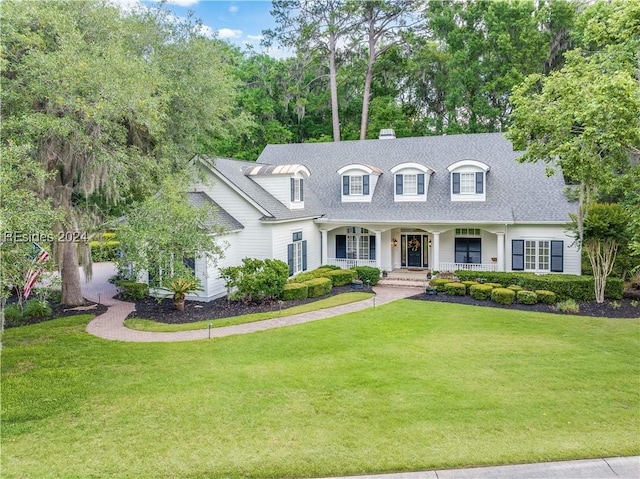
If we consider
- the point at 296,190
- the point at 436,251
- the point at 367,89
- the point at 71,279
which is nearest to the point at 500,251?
A: the point at 436,251

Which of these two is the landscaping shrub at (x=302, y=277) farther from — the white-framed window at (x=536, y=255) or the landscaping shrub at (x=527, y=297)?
the white-framed window at (x=536, y=255)

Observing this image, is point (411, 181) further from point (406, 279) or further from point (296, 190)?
point (296, 190)

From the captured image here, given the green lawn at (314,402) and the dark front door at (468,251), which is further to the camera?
the dark front door at (468,251)

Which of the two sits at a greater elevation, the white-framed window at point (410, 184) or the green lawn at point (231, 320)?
the white-framed window at point (410, 184)

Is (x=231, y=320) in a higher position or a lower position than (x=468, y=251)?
lower

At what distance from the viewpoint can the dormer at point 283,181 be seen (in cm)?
1962

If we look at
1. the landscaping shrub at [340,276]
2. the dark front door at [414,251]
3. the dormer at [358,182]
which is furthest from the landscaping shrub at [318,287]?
the dark front door at [414,251]

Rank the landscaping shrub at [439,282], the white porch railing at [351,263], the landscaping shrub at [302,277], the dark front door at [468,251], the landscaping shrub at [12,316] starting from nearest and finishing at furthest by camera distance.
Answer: the landscaping shrub at [12,316]
the landscaping shrub at [439,282]
the landscaping shrub at [302,277]
the dark front door at [468,251]
the white porch railing at [351,263]

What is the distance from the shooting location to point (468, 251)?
2039 centimetres

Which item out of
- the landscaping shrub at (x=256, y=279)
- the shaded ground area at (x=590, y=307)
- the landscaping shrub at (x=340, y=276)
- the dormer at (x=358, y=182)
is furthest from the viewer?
the dormer at (x=358, y=182)

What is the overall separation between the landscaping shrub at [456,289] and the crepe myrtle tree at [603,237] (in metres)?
4.52

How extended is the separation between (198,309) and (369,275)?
7.96 metres

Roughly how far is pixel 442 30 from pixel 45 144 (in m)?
27.4

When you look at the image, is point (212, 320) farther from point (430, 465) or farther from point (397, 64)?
point (397, 64)
